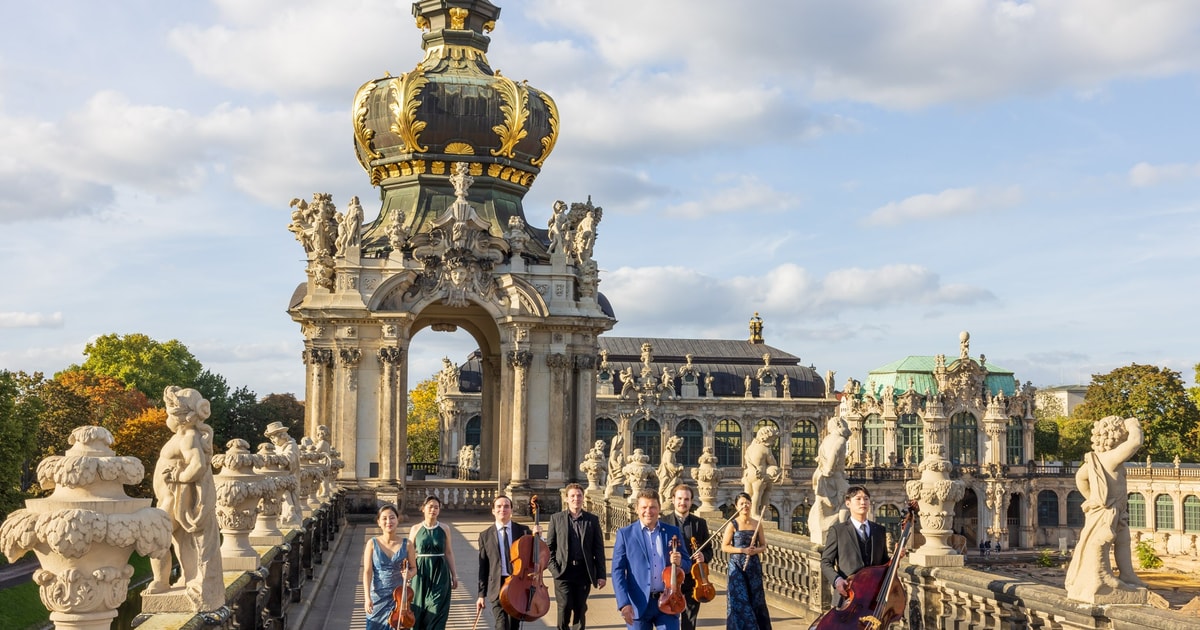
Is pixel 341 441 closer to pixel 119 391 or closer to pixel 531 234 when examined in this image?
pixel 531 234

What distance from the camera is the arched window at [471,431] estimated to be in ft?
274

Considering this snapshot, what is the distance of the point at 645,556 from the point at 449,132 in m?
25.9

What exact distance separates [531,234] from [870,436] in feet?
202

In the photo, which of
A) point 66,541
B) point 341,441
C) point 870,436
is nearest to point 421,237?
point 341,441

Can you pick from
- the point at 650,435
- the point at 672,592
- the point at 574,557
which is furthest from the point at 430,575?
the point at 650,435

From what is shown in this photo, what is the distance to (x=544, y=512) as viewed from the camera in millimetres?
32719

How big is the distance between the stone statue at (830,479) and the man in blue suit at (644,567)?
12.6 ft

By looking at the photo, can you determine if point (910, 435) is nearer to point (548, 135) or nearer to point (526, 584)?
point (548, 135)

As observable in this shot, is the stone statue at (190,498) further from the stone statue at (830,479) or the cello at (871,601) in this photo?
the stone statue at (830,479)

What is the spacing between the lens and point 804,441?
90812mm

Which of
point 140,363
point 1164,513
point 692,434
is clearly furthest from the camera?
point 692,434

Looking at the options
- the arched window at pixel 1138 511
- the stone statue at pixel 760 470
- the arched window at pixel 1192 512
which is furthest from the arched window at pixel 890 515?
the stone statue at pixel 760 470

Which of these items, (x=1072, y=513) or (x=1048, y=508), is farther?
(x=1072, y=513)

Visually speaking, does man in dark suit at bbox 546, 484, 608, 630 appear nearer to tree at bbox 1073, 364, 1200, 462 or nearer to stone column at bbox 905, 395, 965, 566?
stone column at bbox 905, 395, 965, 566
